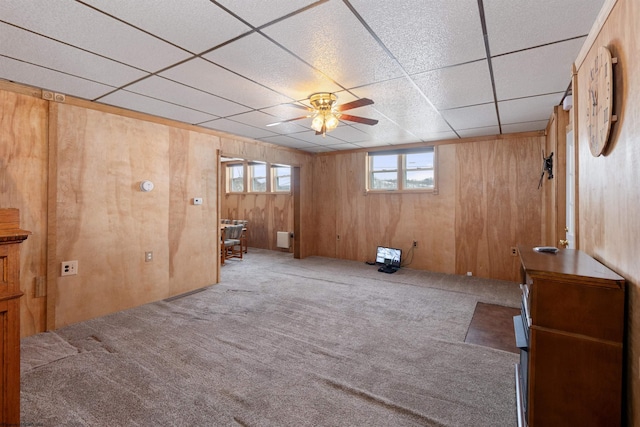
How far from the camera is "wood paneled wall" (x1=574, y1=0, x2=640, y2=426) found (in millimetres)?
1202

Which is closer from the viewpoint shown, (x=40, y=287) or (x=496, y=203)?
(x=40, y=287)

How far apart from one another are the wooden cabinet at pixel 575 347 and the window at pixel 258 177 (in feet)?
23.9

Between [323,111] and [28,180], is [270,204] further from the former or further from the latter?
[28,180]

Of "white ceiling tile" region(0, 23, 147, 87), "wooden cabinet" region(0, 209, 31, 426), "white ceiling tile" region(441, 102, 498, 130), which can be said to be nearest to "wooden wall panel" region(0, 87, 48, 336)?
"white ceiling tile" region(0, 23, 147, 87)

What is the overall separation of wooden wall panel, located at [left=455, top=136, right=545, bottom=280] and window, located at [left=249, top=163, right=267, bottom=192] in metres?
4.91

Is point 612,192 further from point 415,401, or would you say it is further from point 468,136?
point 468,136

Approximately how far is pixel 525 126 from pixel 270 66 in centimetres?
383

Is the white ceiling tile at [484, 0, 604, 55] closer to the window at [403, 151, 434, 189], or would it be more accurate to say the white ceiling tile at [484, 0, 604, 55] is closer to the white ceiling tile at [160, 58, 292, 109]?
the white ceiling tile at [160, 58, 292, 109]

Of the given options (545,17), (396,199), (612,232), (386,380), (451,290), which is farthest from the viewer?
(396,199)

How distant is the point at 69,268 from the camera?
308 centimetres

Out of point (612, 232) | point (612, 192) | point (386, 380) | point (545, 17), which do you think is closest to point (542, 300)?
point (612, 232)

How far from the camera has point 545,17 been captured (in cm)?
172

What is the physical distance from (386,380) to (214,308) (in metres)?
2.22

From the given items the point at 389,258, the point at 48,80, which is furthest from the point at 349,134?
the point at 48,80
